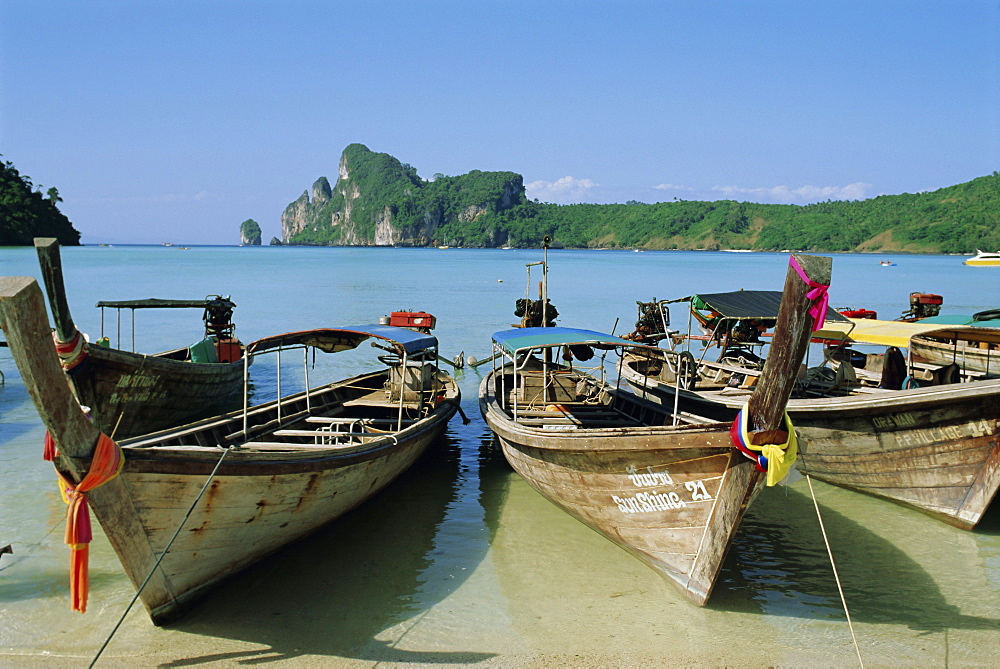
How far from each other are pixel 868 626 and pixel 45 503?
934 cm

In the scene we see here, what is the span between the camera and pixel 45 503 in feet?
28.4

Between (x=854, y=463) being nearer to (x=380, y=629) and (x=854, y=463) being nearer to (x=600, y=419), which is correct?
(x=600, y=419)

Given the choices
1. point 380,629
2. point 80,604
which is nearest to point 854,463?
point 380,629

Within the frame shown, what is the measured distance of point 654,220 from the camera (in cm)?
16000

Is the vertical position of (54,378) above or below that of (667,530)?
above

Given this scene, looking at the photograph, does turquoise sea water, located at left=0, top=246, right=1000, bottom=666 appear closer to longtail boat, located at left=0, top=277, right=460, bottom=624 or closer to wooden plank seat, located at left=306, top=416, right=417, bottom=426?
longtail boat, located at left=0, top=277, right=460, bottom=624

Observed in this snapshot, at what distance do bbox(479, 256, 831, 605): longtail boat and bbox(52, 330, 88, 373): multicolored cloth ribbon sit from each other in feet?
18.8

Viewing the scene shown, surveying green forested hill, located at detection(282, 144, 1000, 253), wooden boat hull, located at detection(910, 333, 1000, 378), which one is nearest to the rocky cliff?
green forested hill, located at detection(282, 144, 1000, 253)

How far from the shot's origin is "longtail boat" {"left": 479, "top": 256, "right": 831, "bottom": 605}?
5211 mm

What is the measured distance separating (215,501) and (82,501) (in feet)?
3.99

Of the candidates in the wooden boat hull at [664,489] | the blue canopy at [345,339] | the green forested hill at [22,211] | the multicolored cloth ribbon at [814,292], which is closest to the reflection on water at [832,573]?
the wooden boat hull at [664,489]

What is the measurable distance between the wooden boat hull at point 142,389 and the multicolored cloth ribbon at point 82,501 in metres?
4.24

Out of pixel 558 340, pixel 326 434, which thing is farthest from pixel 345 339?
pixel 558 340

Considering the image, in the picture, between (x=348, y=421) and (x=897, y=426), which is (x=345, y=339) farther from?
(x=897, y=426)
